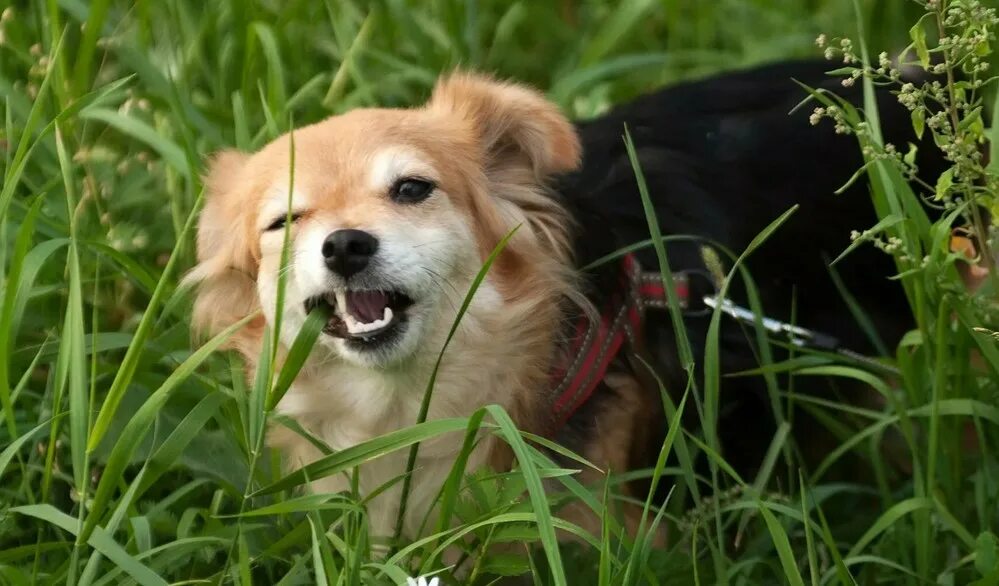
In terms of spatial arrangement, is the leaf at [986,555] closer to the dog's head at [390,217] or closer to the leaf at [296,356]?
the dog's head at [390,217]

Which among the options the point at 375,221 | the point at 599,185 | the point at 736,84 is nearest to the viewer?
the point at 375,221

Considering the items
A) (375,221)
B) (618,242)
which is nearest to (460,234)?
(375,221)

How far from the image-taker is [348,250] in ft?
7.10

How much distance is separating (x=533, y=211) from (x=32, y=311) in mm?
1078

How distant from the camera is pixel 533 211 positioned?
2.60 metres

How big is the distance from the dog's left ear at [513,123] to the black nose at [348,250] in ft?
1.63

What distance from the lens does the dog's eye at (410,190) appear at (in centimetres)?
235

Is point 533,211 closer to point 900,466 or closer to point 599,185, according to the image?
point 599,185

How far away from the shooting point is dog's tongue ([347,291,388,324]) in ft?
7.51

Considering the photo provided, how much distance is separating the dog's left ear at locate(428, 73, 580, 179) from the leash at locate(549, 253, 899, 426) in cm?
26

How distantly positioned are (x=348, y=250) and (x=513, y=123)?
0.57m

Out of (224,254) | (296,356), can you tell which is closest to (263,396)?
(296,356)

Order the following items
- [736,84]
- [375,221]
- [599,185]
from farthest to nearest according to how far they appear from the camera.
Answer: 1. [736,84]
2. [599,185]
3. [375,221]

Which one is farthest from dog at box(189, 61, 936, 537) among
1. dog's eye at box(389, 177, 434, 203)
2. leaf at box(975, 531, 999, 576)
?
leaf at box(975, 531, 999, 576)
